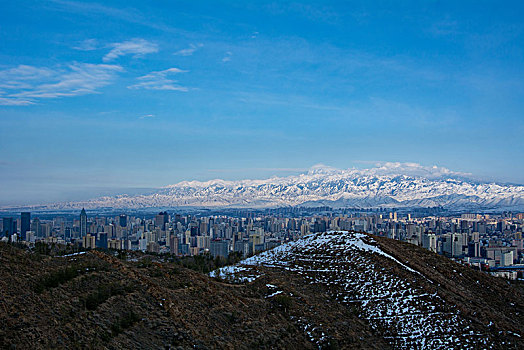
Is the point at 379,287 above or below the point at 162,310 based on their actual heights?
below

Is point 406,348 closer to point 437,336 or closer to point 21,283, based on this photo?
point 437,336

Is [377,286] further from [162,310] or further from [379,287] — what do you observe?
[162,310]

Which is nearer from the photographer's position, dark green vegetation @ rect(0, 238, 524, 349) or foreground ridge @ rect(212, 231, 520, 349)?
dark green vegetation @ rect(0, 238, 524, 349)

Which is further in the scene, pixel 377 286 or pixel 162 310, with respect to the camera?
pixel 377 286

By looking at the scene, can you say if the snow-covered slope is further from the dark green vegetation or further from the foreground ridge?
the dark green vegetation

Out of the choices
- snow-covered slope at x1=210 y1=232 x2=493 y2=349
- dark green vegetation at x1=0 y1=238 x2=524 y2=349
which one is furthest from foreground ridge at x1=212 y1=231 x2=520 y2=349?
dark green vegetation at x1=0 y1=238 x2=524 y2=349

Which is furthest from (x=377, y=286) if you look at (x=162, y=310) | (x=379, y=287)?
(x=162, y=310)

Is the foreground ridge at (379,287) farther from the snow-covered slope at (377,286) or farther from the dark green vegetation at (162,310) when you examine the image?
the dark green vegetation at (162,310)

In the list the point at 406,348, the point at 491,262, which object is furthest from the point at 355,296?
the point at 491,262
